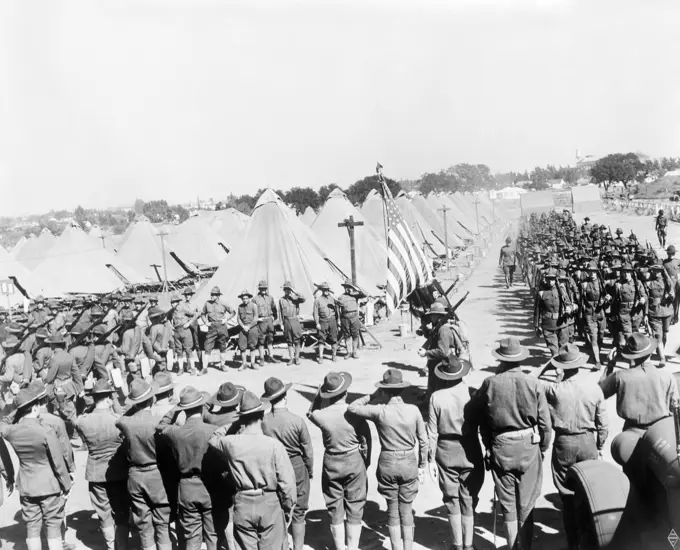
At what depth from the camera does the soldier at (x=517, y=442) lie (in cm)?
522

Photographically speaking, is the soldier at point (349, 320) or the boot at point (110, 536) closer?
the boot at point (110, 536)

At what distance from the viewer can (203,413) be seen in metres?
5.63

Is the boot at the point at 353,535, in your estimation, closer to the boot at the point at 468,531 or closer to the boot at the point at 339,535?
the boot at the point at 339,535

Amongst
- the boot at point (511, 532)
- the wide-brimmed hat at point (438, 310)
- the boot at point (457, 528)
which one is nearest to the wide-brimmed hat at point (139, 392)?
the boot at point (457, 528)

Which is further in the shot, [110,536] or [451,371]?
[110,536]

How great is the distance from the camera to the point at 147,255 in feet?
102

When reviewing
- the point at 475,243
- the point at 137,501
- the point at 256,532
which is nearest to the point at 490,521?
the point at 256,532

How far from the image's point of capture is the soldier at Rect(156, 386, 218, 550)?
513 centimetres

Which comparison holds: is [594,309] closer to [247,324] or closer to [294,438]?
[247,324]

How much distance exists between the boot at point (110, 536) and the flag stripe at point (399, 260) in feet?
21.2

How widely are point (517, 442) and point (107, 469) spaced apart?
372 centimetres

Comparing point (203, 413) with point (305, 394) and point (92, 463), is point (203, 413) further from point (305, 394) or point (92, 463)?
point (305, 394)

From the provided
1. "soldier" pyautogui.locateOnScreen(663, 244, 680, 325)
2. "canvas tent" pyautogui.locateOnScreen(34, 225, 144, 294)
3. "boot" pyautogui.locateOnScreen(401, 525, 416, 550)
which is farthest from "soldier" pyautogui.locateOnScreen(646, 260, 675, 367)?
"canvas tent" pyautogui.locateOnScreen(34, 225, 144, 294)

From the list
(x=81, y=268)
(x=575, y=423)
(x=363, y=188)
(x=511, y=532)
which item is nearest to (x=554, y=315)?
(x=575, y=423)
